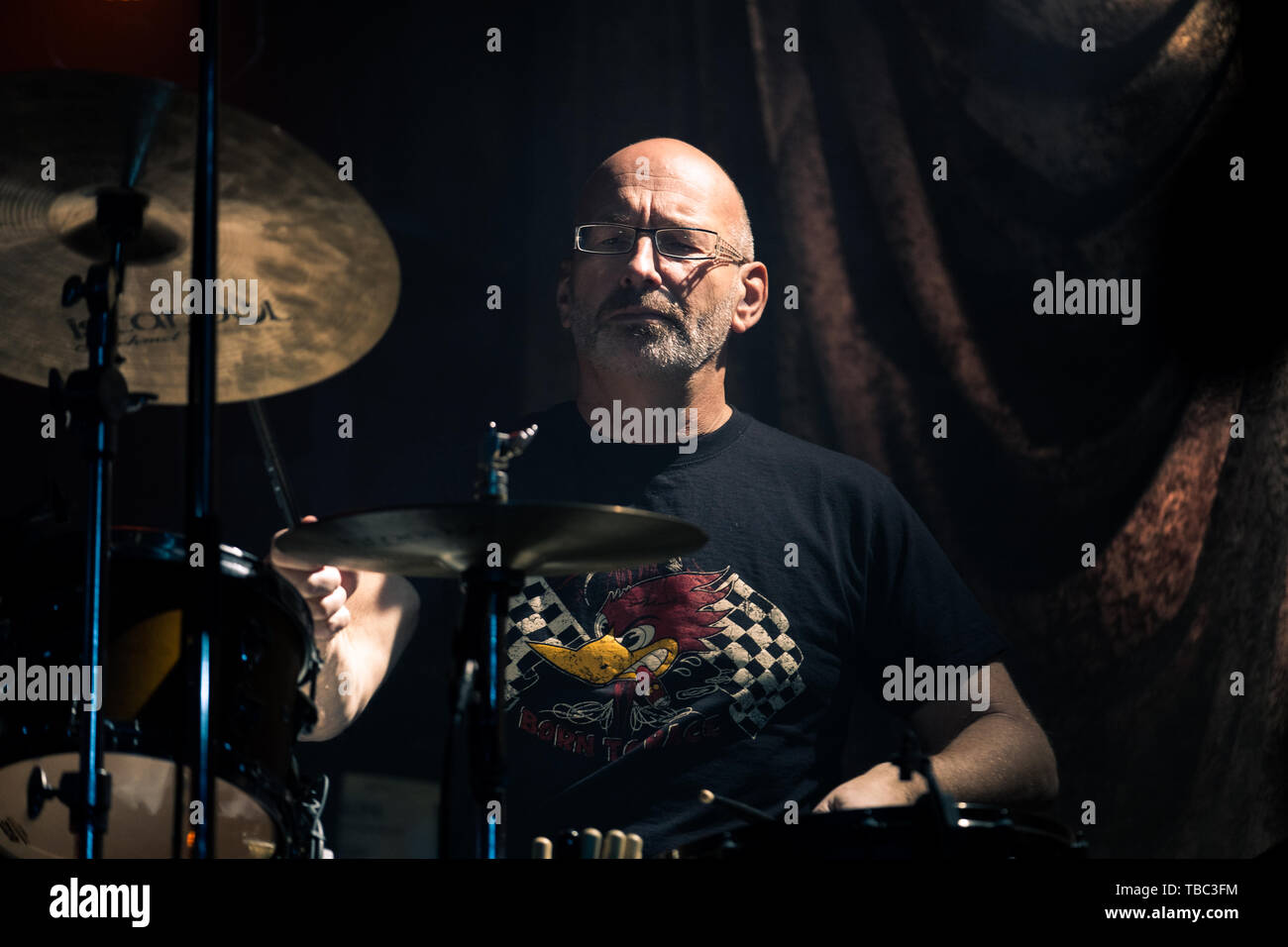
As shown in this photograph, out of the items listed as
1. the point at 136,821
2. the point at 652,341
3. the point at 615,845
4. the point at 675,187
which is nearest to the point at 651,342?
the point at 652,341

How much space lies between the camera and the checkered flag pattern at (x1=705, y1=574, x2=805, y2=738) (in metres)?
2.34

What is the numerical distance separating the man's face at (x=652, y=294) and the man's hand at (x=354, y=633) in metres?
0.65

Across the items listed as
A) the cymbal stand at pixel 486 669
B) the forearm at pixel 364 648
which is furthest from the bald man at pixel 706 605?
the cymbal stand at pixel 486 669

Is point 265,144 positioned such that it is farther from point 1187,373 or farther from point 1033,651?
point 1187,373

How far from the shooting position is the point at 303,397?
262 centimetres

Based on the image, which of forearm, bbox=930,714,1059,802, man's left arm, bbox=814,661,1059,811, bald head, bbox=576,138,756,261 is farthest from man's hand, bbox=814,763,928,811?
bald head, bbox=576,138,756,261

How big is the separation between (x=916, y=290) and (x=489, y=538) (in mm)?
1443

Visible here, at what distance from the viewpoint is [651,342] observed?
2.57 meters

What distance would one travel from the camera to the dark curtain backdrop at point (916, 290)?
2488mm

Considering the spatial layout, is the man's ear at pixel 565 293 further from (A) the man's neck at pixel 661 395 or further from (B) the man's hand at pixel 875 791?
(B) the man's hand at pixel 875 791

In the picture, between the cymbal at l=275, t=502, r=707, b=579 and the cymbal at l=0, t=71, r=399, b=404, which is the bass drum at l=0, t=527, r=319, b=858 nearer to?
the cymbal at l=275, t=502, r=707, b=579
